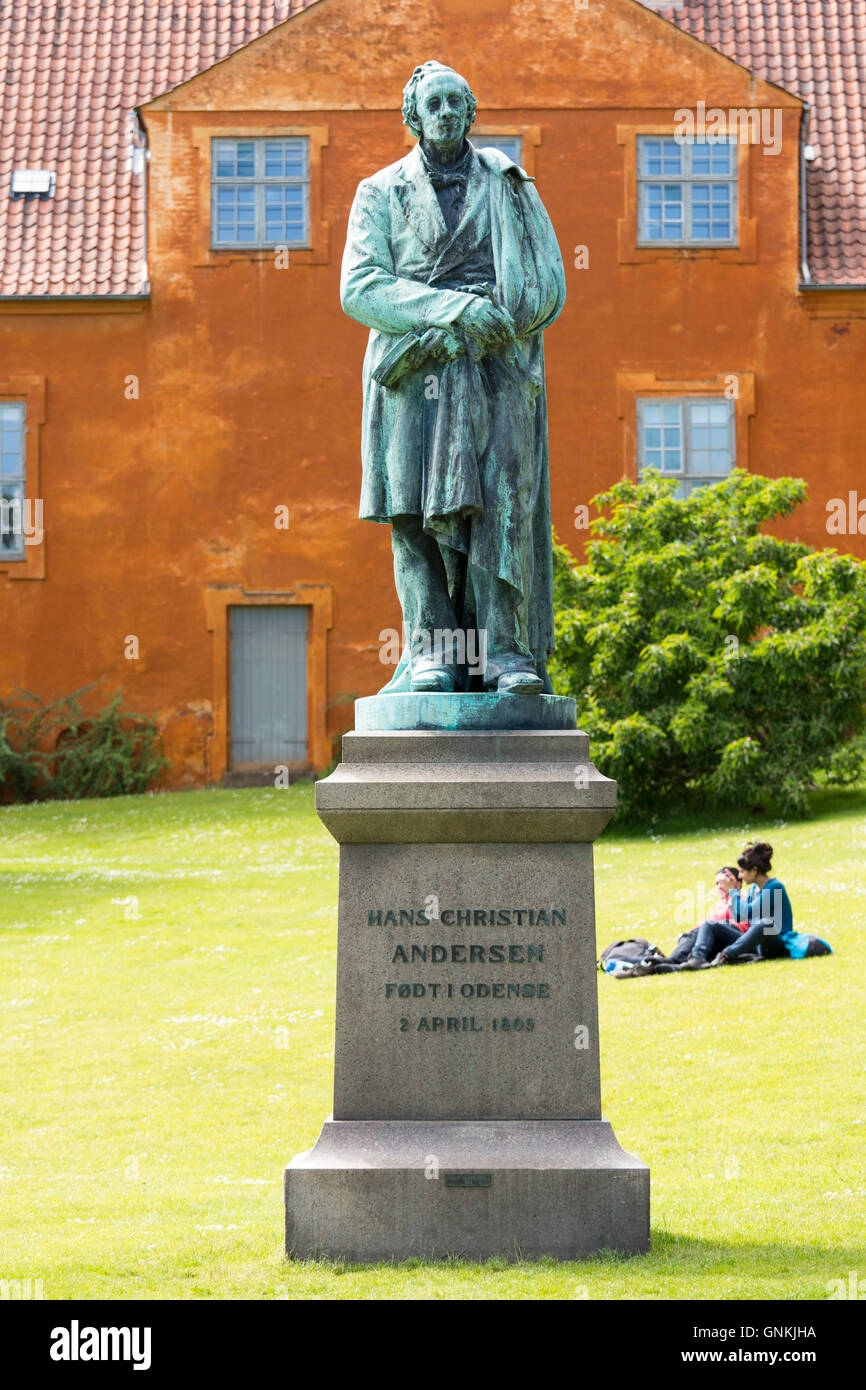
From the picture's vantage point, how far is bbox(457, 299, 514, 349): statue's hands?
690 centimetres

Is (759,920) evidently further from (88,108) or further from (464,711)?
(88,108)

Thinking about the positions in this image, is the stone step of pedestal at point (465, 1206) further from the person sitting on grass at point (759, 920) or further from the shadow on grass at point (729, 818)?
the shadow on grass at point (729, 818)

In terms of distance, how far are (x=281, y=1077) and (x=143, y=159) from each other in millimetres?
21119

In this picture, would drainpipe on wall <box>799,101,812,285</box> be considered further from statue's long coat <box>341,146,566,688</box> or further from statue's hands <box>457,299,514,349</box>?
statue's hands <box>457,299,514,349</box>

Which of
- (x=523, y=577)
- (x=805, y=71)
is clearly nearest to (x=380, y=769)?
(x=523, y=577)

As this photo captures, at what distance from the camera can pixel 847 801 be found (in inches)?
915

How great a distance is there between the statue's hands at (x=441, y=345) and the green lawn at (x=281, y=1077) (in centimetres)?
318

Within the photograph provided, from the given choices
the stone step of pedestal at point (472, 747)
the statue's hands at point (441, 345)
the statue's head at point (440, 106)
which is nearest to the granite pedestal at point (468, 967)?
the stone step of pedestal at point (472, 747)

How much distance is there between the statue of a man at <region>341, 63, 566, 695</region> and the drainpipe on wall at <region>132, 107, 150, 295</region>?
21565 mm

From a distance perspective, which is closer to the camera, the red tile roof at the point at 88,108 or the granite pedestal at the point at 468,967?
the granite pedestal at the point at 468,967

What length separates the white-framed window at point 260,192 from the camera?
2806 centimetres

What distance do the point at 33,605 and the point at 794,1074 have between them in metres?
19.7

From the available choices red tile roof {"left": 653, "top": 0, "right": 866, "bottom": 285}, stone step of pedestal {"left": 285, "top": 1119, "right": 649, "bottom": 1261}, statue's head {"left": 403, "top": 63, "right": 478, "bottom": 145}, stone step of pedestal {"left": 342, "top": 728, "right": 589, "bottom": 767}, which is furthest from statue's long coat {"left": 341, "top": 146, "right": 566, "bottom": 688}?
red tile roof {"left": 653, "top": 0, "right": 866, "bottom": 285}

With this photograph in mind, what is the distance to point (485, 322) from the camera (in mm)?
6906
